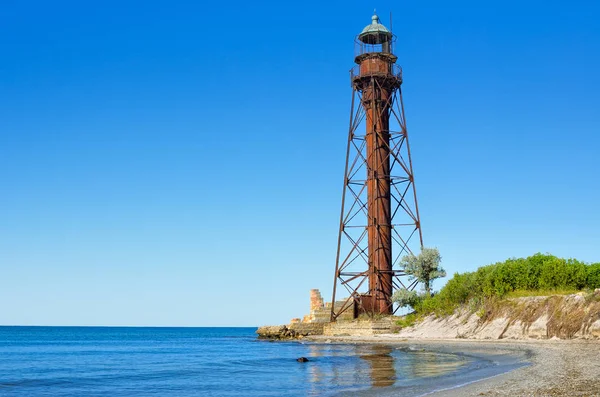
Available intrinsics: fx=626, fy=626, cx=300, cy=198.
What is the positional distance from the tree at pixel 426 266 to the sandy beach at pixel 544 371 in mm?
14077

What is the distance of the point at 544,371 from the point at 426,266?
95.2 ft

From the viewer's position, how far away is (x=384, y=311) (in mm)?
49875

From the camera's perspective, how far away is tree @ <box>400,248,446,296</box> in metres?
48.1

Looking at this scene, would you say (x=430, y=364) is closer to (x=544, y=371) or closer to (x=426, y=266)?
(x=544, y=371)

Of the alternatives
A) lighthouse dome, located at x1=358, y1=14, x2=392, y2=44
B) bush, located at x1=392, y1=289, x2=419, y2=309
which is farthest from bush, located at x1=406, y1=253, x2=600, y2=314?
lighthouse dome, located at x1=358, y1=14, x2=392, y2=44

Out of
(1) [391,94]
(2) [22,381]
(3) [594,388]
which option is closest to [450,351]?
(3) [594,388]

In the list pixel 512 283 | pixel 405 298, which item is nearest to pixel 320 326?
pixel 405 298

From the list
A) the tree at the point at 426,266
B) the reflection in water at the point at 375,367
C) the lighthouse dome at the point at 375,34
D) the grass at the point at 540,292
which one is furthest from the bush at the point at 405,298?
the lighthouse dome at the point at 375,34

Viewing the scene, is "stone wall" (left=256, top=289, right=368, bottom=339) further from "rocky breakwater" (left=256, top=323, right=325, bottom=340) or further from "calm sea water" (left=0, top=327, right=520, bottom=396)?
"calm sea water" (left=0, top=327, right=520, bottom=396)

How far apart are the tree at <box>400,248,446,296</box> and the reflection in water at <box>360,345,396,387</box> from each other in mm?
10918

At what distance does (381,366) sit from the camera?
26.9 meters

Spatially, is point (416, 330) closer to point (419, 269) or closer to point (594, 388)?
point (419, 269)

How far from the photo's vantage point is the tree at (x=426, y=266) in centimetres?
4806

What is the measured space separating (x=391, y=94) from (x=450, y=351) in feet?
86.8
